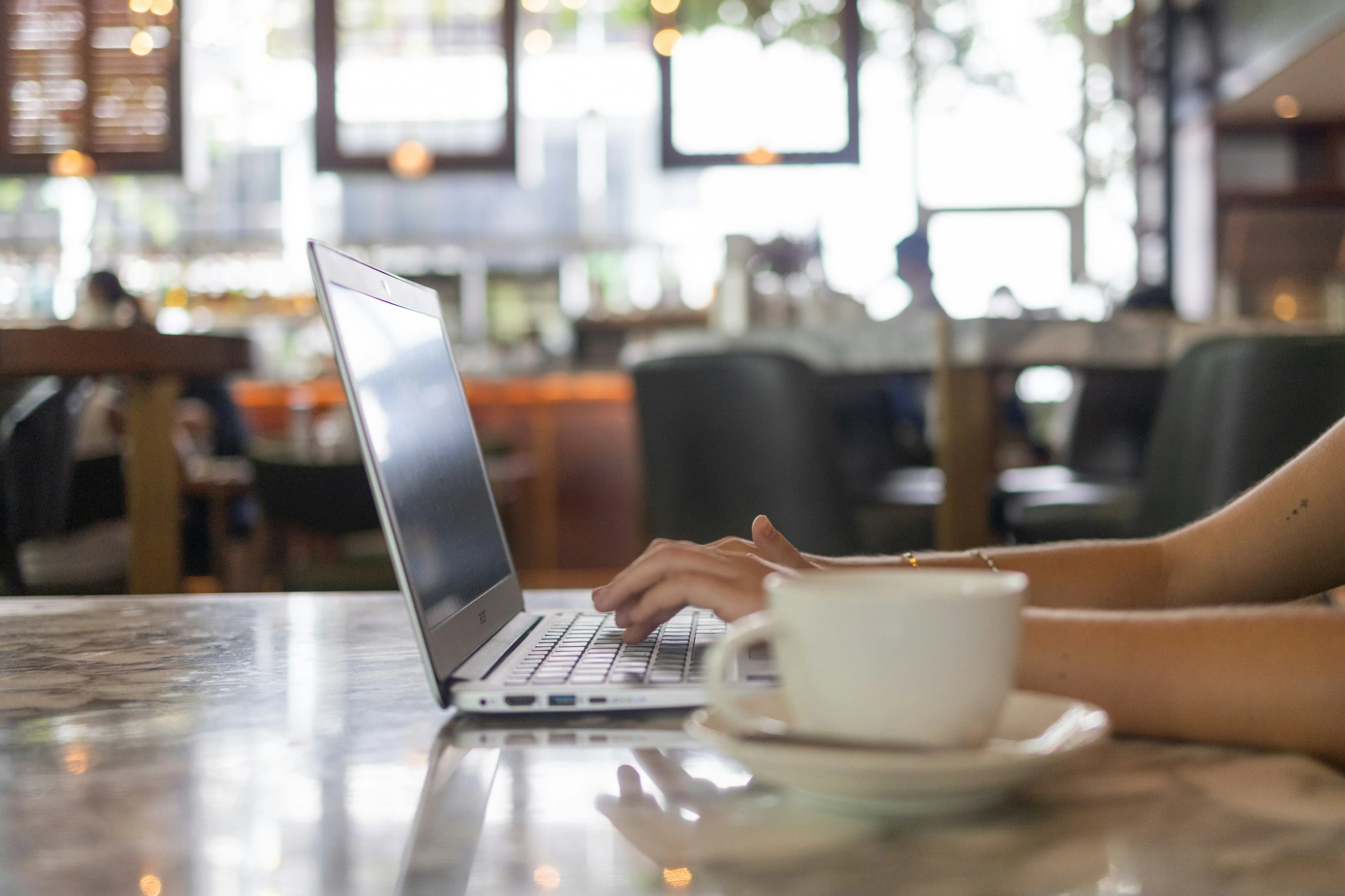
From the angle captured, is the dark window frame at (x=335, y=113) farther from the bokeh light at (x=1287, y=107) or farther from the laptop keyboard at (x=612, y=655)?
the bokeh light at (x=1287, y=107)

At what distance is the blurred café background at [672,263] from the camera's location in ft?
6.69

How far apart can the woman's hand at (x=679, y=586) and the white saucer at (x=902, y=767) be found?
18 cm

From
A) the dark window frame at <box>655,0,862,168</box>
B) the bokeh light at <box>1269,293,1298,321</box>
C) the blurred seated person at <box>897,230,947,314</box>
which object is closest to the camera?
the blurred seated person at <box>897,230,947,314</box>

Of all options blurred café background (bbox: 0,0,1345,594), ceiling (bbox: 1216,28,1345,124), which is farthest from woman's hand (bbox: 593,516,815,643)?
ceiling (bbox: 1216,28,1345,124)

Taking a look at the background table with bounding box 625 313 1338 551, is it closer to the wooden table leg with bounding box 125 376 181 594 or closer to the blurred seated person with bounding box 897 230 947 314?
the blurred seated person with bounding box 897 230 947 314

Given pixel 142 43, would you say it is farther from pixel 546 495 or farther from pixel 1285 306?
pixel 1285 306

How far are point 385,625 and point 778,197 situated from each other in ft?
23.5

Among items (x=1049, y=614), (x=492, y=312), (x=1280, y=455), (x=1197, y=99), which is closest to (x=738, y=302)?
(x=1280, y=455)

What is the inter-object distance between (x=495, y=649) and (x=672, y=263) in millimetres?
6862

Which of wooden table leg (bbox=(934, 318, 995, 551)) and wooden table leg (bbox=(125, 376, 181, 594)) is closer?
wooden table leg (bbox=(125, 376, 181, 594))

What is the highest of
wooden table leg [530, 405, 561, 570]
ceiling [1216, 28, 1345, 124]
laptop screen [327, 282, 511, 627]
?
ceiling [1216, 28, 1345, 124]

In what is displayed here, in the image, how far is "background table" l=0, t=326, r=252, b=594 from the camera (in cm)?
185

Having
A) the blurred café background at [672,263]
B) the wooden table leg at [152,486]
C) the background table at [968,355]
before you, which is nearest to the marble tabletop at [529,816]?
the blurred café background at [672,263]

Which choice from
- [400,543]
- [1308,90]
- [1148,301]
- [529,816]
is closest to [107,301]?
[1148,301]
